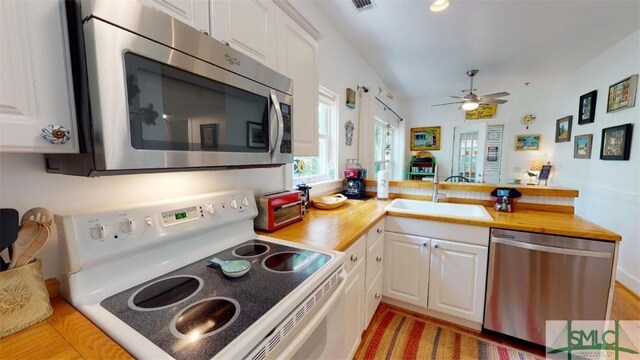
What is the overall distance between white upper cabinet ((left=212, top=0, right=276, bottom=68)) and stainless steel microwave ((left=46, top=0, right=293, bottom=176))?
138 mm

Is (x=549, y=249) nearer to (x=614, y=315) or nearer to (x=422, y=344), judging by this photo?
(x=422, y=344)

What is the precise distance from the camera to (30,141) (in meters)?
0.49

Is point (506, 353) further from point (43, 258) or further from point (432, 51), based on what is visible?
point (432, 51)

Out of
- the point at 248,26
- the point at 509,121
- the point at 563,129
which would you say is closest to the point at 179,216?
the point at 248,26

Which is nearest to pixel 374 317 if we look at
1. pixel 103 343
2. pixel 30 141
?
pixel 103 343

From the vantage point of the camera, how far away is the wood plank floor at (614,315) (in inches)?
62.7

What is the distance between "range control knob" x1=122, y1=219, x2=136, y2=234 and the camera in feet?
2.41

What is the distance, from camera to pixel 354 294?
1.33 metres

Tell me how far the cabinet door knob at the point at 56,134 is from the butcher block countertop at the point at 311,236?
433 millimetres

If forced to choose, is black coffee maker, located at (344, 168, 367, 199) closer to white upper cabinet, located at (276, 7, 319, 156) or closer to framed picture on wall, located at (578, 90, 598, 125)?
white upper cabinet, located at (276, 7, 319, 156)

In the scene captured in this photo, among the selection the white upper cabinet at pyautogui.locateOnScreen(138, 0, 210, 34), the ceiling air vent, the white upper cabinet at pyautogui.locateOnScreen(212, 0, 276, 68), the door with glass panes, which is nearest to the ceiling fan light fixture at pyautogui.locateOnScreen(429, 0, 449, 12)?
the ceiling air vent

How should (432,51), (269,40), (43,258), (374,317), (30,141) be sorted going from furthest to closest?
1. (432,51)
2. (374,317)
3. (269,40)
4. (43,258)
5. (30,141)

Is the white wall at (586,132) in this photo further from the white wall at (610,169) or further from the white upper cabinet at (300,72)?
the white upper cabinet at (300,72)

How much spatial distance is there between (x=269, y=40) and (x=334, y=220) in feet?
3.37
